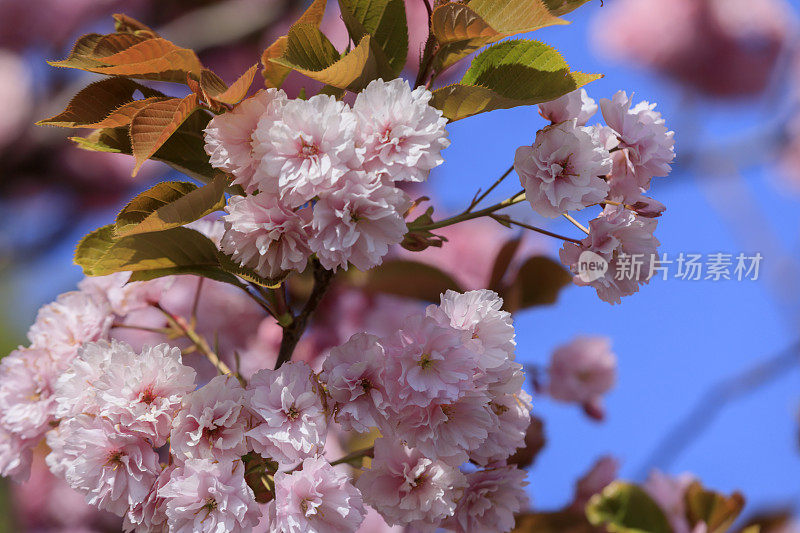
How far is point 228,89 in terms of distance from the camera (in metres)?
0.48

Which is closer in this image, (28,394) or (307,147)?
(307,147)

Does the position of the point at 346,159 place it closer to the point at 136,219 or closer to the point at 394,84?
the point at 394,84

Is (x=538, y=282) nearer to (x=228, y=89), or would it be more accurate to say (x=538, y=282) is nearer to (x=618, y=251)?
(x=618, y=251)

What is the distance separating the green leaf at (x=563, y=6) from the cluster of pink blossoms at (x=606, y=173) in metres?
0.06

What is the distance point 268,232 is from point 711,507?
689mm

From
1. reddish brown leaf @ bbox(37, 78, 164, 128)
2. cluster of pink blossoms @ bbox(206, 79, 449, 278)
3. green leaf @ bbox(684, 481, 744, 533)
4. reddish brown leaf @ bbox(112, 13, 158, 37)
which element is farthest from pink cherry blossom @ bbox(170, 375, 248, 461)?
green leaf @ bbox(684, 481, 744, 533)

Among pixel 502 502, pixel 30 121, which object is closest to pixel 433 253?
pixel 502 502

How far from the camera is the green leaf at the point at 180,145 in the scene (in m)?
0.57

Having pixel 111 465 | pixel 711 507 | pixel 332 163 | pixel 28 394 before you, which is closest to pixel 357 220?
pixel 332 163

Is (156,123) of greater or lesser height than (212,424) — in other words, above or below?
above

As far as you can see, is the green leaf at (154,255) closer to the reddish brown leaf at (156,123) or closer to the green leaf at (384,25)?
the reddish brown leaf at (156,123)

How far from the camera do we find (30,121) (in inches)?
67.9

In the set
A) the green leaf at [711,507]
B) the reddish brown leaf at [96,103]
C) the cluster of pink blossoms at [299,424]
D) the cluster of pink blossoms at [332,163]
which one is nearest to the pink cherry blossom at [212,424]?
the cluster of pink blossoms at [299,424]

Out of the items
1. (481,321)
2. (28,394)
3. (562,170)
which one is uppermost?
(562,170)
